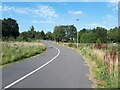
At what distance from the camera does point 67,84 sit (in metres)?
13.1

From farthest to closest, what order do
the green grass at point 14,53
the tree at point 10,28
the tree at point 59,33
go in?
the tree at point 59,33 < the tree at point 10,28 < the green grass at point 14,53

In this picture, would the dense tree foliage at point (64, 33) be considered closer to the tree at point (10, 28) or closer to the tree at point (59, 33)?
the tree at point (59, 33)

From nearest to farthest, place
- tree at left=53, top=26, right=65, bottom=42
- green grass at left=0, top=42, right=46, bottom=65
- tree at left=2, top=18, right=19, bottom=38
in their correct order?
green grass at left=0, top=42, right=46, bottom=65 → tree at left=2, top=18, right=19, bottom=38 → tree at left=53, top=26, right=65, bottom=42

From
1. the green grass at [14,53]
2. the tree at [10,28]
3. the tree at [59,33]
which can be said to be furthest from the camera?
the tree at [59,33]

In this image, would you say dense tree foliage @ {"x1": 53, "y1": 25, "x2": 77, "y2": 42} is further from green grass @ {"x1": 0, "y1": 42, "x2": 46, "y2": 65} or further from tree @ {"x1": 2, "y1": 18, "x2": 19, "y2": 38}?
green grass @ {"x1": 0, "y1": 42, "x2": 46, "y2": 65}

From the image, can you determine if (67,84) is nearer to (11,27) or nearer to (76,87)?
(76,87)

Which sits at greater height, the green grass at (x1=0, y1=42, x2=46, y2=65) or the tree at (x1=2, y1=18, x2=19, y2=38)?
the tree at (x1=2, y1=18, x2=19, y2=38)

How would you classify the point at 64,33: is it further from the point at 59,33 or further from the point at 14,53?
the point at 14,53

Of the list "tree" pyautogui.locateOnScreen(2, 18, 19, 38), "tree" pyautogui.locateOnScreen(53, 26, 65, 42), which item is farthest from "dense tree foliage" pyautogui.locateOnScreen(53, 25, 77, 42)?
"tree" pyautogui.locateOnScreen(2, 18, 19, 38)

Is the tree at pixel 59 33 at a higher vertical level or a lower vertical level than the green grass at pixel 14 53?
higher

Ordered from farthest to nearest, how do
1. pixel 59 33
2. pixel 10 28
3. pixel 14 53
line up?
1. pixel 59 33
2. pixel 10 28
3. pixel 14 53

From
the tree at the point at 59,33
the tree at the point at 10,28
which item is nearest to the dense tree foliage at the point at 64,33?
the tree at the point at 59,33

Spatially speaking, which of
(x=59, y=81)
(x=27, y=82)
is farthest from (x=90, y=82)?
(x=27, y=82)

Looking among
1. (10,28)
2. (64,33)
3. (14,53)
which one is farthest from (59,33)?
(14,53)
